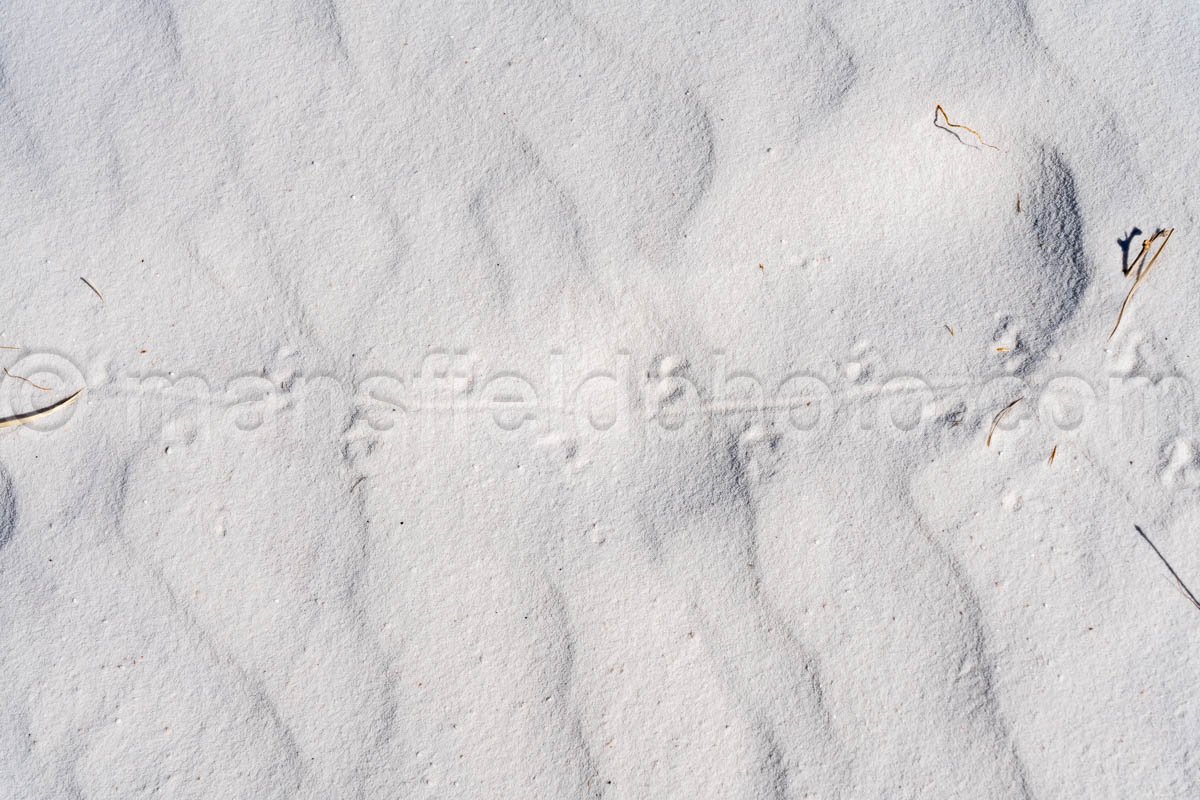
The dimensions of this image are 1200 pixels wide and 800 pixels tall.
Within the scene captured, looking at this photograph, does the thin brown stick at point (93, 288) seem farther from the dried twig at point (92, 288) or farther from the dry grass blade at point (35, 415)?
the dry grass blade at point (35, 415)

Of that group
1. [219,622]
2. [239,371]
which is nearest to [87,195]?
[239,371]

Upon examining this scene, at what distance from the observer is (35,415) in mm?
1308

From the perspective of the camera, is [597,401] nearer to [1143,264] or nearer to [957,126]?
[957,126]

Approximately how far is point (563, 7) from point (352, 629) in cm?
94

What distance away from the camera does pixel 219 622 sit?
126cm

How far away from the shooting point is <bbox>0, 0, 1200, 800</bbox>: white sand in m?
1.22

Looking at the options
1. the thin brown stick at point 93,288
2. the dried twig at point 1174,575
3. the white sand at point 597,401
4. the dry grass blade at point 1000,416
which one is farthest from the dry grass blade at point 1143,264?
the thin brown stick at point 93,288

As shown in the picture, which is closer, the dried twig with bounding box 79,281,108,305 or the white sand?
the white sand

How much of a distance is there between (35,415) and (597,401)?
30.9 inches

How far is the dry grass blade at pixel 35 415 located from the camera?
1309 millimetres

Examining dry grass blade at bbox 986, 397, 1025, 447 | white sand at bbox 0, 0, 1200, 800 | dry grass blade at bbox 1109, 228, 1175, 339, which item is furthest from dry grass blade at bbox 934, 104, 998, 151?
dry grass blade at bbox 986, 397, 1025, 447

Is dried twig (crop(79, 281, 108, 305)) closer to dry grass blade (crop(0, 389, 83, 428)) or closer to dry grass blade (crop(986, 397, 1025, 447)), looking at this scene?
dry grass blade (crop(0, 389, 83, 428))

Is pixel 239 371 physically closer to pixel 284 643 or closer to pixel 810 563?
pixel 284 643

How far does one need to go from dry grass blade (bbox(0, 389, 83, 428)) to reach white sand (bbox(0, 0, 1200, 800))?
17 mm
